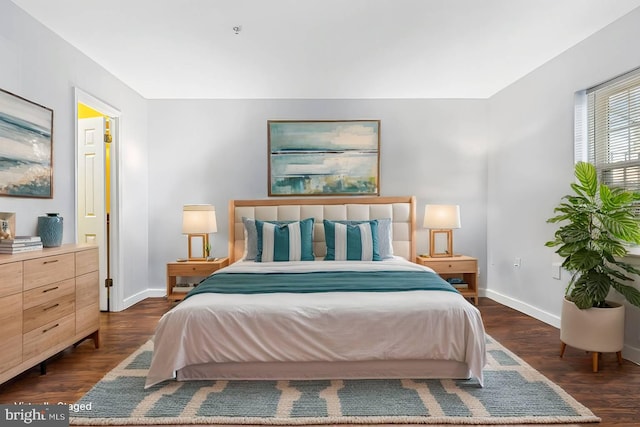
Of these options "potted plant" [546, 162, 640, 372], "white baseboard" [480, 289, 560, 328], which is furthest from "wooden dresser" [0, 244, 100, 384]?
"white baseboard" [480, 289, 560, 328]

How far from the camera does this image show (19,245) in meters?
2.47

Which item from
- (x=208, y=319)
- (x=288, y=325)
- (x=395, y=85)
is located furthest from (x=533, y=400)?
(x=395, y=85)

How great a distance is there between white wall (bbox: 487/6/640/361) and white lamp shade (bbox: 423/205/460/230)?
648 millimetres

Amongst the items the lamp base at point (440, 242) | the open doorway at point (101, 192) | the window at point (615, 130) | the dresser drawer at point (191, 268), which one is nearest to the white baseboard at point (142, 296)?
the open doorway at point (101, 192)

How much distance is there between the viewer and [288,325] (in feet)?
7.70

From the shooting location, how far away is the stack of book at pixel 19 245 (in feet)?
7.88

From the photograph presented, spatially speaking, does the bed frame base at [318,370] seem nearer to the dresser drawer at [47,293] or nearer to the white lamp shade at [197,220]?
the dresser drawer at [47,293]

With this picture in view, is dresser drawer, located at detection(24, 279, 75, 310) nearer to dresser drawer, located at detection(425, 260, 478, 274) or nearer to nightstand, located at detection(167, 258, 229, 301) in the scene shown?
nightstand, located at detection(167, 258, 229, 301)

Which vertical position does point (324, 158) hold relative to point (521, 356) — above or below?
above

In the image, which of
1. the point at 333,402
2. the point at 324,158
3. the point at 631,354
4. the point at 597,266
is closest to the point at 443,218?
the point at 324,158

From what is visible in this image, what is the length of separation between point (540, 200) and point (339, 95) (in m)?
2.54

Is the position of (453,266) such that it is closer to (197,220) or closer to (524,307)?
(524,307)

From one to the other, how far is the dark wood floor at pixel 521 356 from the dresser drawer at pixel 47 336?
0.70ft

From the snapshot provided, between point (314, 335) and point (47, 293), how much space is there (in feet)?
5.98
